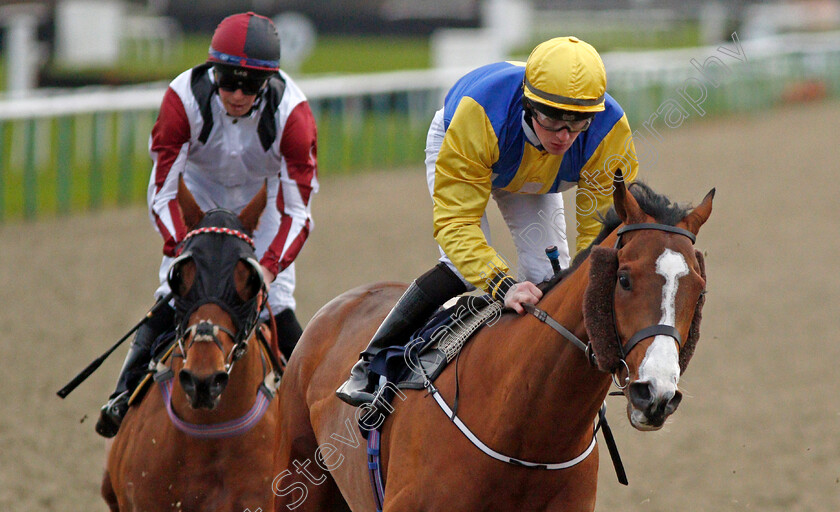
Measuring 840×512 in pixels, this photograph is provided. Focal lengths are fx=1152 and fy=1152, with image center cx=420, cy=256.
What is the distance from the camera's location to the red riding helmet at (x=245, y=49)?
406 centimetres

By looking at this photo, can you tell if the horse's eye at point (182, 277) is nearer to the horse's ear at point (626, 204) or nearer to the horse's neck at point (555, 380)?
the horse's neck at point (555, 380)

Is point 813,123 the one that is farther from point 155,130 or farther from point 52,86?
point 155,130

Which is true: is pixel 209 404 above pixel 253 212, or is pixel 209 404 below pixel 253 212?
below

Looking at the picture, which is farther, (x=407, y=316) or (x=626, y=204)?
(x=407, y=316)

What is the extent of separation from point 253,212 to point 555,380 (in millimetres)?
1519

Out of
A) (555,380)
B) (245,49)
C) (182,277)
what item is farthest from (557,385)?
(245,49)

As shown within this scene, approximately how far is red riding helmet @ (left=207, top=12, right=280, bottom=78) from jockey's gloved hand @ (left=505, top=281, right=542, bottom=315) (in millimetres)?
1490

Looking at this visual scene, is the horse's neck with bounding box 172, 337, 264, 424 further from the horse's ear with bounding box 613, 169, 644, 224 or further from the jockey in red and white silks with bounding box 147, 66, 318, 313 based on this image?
the horse's ear with bounding box 613, 169, 644, 224

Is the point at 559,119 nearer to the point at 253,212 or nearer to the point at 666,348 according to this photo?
the point at 666,348

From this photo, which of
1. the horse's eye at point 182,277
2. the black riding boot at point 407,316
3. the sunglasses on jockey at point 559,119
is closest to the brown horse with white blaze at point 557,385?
the black riding boot at point 407,316

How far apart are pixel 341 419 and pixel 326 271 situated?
583 cm

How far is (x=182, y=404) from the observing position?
13.0 feet

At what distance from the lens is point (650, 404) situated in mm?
2461

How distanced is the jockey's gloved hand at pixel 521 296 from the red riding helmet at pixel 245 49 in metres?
1.49
